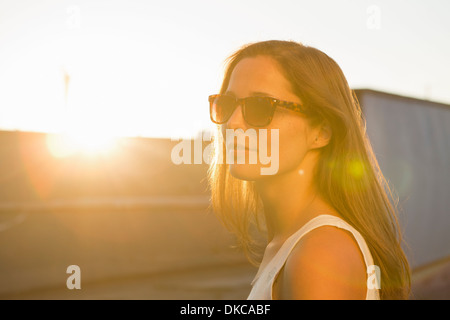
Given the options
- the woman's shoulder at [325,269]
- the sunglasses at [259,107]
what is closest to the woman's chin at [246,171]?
the sunglasses at [259,107]

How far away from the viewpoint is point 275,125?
1877 mm

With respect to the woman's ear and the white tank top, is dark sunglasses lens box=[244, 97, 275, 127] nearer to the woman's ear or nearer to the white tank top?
the woman's ear

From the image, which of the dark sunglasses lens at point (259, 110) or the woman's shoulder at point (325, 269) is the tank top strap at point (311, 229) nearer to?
the woman's shoulder at point (325, 269)

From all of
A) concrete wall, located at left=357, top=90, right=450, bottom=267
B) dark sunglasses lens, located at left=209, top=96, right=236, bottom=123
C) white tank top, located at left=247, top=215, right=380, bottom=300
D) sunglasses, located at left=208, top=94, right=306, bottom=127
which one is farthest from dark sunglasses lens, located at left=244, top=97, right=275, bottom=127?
concrete wall, located at left=357, top=90, right=450, bottom=267

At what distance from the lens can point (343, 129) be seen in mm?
1828

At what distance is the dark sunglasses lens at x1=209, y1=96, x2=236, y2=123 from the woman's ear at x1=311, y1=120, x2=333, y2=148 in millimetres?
362

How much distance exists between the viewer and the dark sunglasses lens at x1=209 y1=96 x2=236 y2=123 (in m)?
2.00

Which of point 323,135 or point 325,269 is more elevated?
point 323,135

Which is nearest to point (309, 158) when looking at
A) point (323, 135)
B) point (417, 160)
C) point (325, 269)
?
point (323, 135)

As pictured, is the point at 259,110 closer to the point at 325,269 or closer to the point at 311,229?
the point at 311,229

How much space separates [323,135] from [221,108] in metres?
0.51
